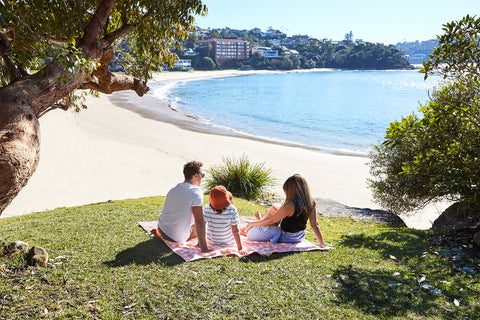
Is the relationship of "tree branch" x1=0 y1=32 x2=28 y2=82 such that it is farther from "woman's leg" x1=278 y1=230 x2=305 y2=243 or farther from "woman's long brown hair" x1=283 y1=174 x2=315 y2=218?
"woman's leg" x1=278 y1=230 x2=305 y2=243

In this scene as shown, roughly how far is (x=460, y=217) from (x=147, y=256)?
6995 mm

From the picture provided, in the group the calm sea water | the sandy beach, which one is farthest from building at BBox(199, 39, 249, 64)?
the sandy beach

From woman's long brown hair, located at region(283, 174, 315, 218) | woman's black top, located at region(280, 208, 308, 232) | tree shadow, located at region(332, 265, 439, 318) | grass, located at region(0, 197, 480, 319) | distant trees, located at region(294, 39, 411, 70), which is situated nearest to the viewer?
grass, located at region(0, 197, 480, 319)

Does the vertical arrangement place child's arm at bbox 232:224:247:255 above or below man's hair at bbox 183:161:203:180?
below

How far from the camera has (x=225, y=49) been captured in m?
152

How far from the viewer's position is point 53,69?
4.59m

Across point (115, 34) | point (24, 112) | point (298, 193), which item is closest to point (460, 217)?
point (298, 193)

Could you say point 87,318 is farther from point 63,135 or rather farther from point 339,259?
point 63,135

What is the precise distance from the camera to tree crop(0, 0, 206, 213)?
11.9 feet

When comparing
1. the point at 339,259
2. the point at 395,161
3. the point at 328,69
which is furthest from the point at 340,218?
the point at 328,69

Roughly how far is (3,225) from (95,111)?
86.8ft

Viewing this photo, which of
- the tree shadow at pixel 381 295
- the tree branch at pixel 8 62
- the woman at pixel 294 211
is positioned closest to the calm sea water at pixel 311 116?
the woman at pixel 294 211

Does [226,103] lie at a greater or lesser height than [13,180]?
lesser

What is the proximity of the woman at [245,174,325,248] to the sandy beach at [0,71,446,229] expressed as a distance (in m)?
5.62
